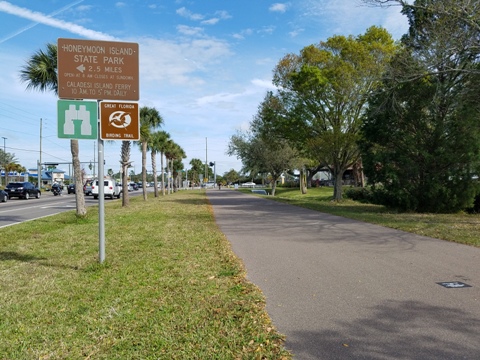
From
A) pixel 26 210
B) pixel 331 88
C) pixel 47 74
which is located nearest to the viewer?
pixel 47 74

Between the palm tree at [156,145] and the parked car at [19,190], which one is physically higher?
the palm tree at [156,145]

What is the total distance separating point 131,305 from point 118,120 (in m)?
3.48

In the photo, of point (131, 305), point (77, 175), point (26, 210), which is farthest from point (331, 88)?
point (131, 305)

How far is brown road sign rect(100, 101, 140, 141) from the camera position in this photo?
7.15 meters

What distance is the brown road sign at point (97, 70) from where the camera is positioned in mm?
7055

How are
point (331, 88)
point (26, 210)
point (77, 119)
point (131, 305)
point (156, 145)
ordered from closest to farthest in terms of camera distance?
point (131, 305) < point (77, 119) < point (26, 210) < point (331, 88) < point (156, 145)

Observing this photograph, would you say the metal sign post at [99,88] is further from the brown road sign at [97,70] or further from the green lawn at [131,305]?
the green lawn at [131,305]

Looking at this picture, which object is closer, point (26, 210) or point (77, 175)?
point (77, 175)

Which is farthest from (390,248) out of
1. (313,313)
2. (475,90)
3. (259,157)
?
(259,157)

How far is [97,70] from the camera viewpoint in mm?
7207

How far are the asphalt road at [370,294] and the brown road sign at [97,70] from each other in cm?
398

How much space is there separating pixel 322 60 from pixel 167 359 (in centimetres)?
2441

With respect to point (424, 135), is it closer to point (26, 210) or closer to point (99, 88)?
point (99, 88)

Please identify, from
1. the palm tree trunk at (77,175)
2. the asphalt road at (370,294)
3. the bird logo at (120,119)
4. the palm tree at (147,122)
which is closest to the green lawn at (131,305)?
the asphalt road at (370,294)
